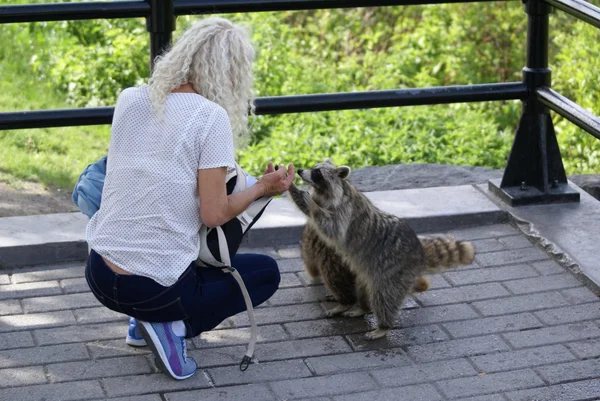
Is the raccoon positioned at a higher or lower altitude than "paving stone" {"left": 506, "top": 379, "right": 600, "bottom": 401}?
higher

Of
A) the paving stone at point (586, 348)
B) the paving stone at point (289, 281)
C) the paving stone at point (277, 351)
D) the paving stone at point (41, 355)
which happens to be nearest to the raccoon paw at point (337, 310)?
the paving stone at point (277, 351)

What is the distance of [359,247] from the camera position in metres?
4.81

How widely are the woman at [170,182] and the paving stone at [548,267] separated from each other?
1.78m

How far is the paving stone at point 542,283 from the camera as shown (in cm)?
512

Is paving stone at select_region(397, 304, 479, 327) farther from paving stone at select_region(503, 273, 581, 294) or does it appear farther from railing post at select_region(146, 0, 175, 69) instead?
railing post at select_region(146, 0, 175, 69)

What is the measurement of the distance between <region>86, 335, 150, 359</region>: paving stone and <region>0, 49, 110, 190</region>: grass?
222 centimetres

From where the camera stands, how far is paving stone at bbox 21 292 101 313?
4836 mm

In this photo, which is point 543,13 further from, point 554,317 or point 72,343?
point 72,343

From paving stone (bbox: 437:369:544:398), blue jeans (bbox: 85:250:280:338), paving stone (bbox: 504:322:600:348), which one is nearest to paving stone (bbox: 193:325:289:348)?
blue jeans (bbox: 85:250:280:338)

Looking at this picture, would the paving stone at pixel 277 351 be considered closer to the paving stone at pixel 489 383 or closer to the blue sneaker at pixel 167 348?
the blue sneaker at pixel 167 348

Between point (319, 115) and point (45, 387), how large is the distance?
5.20 m

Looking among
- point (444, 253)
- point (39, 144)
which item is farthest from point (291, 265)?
point (39, 144)

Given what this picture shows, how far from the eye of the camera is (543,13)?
Answer: 5.91 metres

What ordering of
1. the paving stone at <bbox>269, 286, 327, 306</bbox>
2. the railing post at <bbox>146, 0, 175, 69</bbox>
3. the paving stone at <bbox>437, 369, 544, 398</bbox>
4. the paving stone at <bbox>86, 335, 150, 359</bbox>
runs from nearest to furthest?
the paving stone at <bbox>437, 369, 544, 398</bbox>, the paving stone at <bbox>86, 335, 150, 359</bbox>, the paving stone at <bbox>269, 286, 327, 306</bbox>, the railing post at <bbox>146, 0, 175, 69</bbox>
